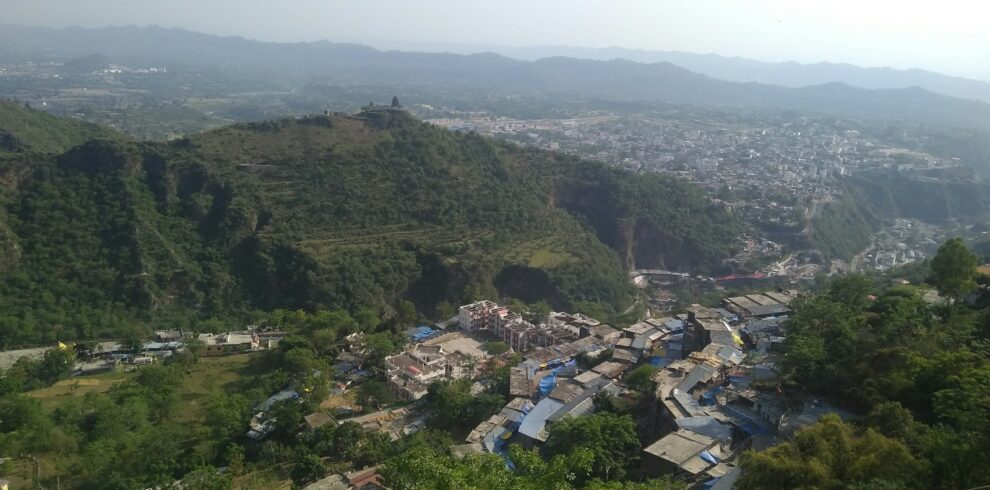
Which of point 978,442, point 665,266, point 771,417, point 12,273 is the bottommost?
point 665,266

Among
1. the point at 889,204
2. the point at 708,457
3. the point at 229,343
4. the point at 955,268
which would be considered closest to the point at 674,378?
the point at 708,457

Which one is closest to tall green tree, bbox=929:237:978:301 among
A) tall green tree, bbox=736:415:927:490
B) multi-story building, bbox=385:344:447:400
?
tall green tree, bbox=736:415:927:490

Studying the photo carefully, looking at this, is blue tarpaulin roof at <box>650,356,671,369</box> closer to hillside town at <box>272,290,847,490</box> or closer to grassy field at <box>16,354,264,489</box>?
hillside town at <box>272,290,847,490</box>

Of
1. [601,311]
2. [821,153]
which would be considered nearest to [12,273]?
[601,311]

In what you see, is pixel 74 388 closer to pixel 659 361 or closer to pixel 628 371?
pixel 628 371

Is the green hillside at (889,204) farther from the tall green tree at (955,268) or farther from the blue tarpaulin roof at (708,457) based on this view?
the blue tarpaulin roof at (708,457)

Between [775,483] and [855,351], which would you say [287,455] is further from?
[855,351]

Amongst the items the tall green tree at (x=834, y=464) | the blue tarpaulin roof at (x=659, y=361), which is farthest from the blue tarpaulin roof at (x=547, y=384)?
the tall green tree at (x=834, y=464)

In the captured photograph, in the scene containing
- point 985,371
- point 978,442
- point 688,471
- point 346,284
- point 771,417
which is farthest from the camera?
point 346,284
